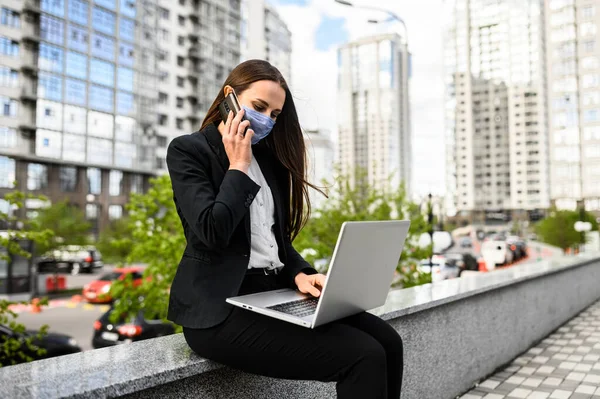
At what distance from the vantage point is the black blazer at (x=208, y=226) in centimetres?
182

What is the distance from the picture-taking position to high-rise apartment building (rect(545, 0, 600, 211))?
87.8 metres

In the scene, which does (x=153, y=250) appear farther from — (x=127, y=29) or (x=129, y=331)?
(x=127, y=29)

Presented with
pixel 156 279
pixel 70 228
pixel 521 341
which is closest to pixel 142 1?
pixel 70 228

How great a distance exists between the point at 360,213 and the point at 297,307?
833 cm

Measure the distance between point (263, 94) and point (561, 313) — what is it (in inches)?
271

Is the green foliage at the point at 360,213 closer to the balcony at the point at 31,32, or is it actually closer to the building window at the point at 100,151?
the balcony at the point at 31,32

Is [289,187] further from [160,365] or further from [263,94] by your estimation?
[160,365]

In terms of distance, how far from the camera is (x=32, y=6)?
42.0 meters

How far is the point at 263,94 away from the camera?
2113 millimetres

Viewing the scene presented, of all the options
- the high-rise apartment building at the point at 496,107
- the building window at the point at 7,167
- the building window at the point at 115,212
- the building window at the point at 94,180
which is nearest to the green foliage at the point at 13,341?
the building window at the point at 7,167

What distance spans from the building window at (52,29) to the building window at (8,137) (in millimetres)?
7569

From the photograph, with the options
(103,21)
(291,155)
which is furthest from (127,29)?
(291,155)

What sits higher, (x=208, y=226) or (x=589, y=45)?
(x=589, y=45)

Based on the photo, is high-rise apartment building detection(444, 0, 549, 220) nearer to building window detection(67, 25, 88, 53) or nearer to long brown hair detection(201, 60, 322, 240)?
building window detection(67, 25, 88, 53)
